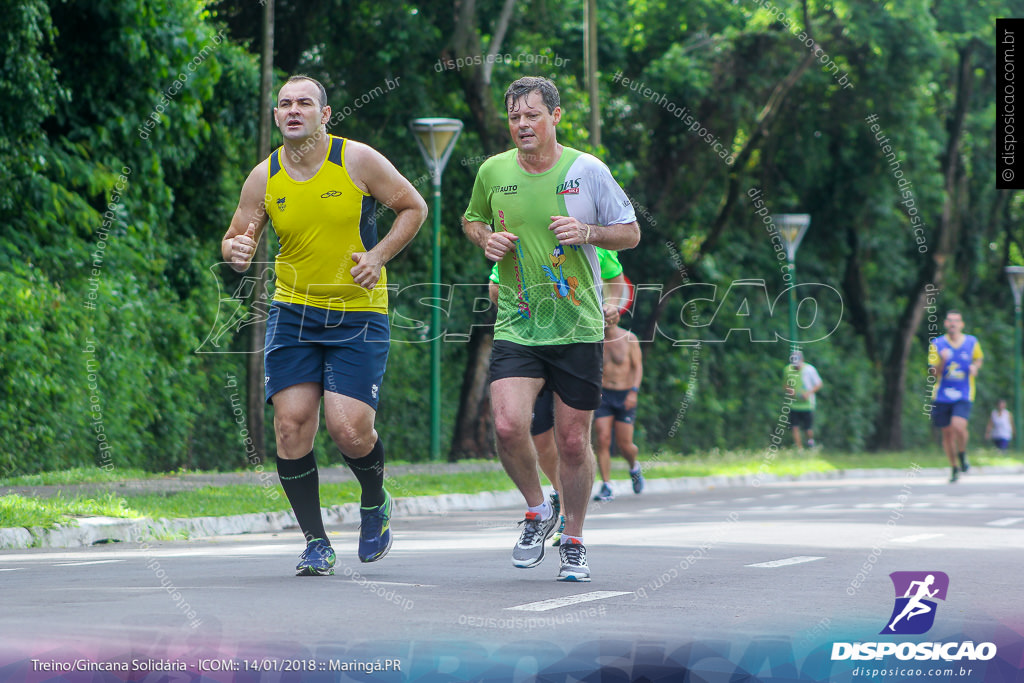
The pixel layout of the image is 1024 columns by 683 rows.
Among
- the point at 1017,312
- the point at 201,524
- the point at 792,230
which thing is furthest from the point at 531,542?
the point at 1017,312

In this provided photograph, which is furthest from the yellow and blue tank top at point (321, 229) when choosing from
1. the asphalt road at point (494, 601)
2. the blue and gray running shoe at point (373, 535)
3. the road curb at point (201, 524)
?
the road curb at point (201, 524)

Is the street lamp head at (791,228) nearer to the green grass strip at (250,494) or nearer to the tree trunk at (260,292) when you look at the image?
the green grass strip at (250,494)

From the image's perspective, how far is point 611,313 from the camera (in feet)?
31.1

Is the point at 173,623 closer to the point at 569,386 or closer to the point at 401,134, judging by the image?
the point at 569,386

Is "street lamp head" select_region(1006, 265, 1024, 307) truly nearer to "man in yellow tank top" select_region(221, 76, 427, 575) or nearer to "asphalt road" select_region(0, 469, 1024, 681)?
"asphalt road" select_region(0, 469, 1024, 681)

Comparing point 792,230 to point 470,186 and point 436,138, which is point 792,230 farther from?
point 436,138

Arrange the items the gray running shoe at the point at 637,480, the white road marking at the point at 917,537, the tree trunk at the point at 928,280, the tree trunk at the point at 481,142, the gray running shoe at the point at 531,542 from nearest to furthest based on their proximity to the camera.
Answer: the gray running shoe at the point at 531,542
the white road marking at the point at 917,537
the gray running shoe at the point at 637,480
the tree trunk at the point at 481,142
the tree trunk at the point at 928,280

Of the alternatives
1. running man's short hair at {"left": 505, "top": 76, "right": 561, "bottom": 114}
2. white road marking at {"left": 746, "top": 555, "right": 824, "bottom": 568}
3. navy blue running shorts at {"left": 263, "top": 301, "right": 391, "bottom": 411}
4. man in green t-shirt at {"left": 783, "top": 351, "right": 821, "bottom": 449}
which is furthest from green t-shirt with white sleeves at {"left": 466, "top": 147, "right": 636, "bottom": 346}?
man in green t-shirt at {"left": 783, "top": 351, "right": 821, "bottom": 449}

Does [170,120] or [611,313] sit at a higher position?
[170,120]

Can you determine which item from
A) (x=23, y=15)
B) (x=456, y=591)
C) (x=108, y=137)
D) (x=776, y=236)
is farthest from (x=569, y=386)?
(x=776, y=236)

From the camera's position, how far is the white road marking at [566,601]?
6.41 metres

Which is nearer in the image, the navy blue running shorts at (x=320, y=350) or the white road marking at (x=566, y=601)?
the white road marking at (x=566, y=601)

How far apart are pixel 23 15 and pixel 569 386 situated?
8485mm

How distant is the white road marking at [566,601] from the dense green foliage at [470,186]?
8136 millimetres
